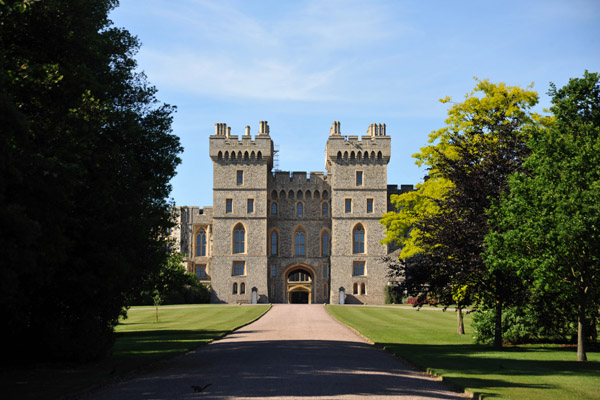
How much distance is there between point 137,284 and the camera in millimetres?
19594

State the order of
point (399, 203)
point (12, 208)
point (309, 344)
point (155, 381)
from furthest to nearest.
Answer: point (399, 203), point (309, 344), point (155, 381), point (12, 208)

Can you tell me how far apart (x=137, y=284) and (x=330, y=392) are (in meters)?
10.1

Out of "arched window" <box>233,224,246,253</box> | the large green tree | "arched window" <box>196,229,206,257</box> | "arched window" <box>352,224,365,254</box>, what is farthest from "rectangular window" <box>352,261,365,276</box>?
the large green tree

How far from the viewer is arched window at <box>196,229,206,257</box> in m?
71.2

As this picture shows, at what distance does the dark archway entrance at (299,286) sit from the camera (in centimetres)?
6631

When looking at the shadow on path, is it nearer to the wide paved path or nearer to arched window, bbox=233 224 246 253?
the wide paved path

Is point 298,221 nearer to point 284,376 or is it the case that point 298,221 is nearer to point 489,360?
point 489,360

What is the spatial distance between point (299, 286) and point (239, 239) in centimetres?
802

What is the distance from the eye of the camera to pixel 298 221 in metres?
65.9

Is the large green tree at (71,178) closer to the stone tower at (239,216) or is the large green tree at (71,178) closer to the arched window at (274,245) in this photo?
the stone tower at (239,216)

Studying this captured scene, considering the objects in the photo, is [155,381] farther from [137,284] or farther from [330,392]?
[137,284]

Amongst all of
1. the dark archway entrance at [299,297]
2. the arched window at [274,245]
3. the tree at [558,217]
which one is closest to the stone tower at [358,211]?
the arched window at [274,245]

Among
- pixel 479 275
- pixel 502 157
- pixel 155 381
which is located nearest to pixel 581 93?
pixel 502 157

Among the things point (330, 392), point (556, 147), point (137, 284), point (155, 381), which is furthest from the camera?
point (137, 284)
